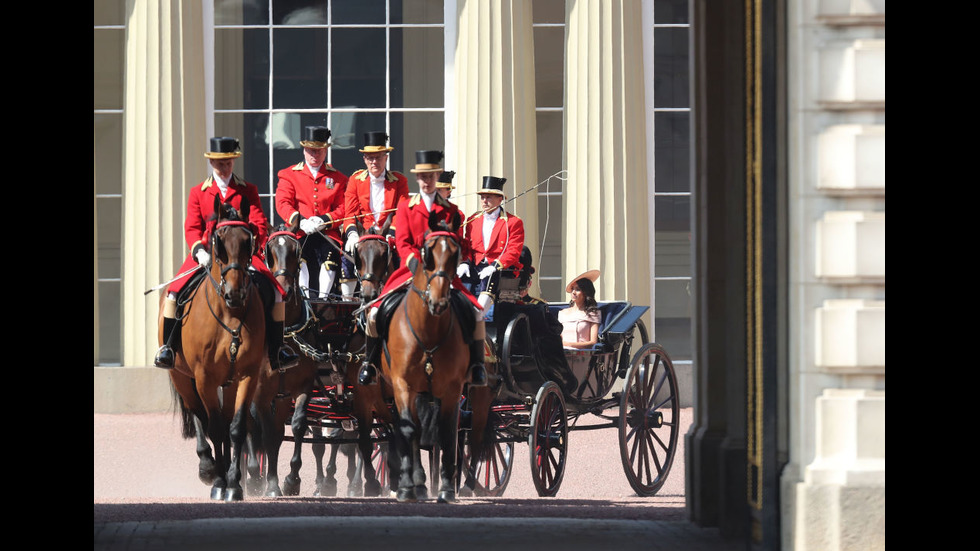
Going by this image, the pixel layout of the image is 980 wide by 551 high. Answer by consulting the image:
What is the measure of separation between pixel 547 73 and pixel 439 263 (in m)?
9.37

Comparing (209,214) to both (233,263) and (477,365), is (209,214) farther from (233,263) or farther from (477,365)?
(477,365)

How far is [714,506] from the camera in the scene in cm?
915

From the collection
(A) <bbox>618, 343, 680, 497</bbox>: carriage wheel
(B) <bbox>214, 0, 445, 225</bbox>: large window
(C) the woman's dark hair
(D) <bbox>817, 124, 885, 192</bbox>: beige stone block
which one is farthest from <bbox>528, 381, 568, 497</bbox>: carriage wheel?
(B) <bbox>214, 0, 445, 225</bbox>: large window

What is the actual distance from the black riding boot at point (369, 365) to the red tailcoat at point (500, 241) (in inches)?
53.9

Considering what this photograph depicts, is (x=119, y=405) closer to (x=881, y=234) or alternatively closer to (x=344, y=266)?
(x=344, y=266)

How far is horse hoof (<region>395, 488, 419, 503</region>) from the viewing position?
36.0 ft

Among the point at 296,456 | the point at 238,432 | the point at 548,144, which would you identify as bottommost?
the point at 296,456

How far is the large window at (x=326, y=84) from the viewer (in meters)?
19.2

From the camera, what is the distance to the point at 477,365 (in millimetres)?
11156

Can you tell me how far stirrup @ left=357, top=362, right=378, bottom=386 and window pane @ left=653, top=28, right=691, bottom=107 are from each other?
358 inches

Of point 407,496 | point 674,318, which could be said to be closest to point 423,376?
point 407,496

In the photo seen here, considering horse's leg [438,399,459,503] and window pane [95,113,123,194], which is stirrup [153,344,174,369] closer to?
horse's leg [438,399,459,503]

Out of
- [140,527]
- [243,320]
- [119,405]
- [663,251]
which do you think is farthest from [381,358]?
[663,251]

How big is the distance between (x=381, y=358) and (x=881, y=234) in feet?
14.6
